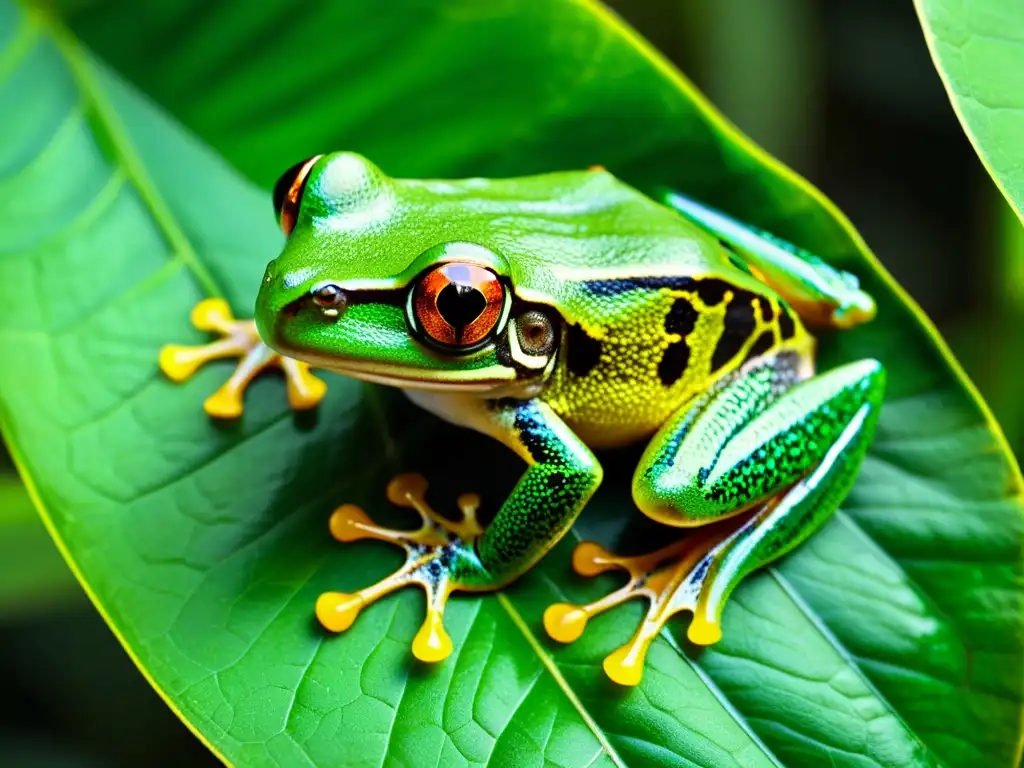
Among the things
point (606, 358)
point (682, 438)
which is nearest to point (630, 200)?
point (606, 358)

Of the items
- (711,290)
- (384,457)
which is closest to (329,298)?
(384,457)

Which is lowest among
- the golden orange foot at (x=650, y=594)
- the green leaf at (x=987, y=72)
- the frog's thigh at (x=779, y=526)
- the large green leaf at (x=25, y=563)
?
the large green leaf at (x=25, y=563)

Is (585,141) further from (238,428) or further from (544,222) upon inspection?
(238,428)

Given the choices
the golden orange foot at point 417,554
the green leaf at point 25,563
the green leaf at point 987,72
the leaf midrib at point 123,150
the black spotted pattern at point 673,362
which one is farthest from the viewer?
the green leaf at point 25,563

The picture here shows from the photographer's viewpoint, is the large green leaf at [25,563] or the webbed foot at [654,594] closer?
the webbed foot at [654,594]

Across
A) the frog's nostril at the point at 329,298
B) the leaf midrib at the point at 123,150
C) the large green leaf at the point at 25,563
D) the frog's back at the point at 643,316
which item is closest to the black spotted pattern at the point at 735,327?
the frog's back at the point at 643,316

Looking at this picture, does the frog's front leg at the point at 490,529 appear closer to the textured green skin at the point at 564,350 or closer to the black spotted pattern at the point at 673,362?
the textured green skin at the point at 564,350

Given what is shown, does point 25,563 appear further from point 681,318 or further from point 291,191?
point 681,318
